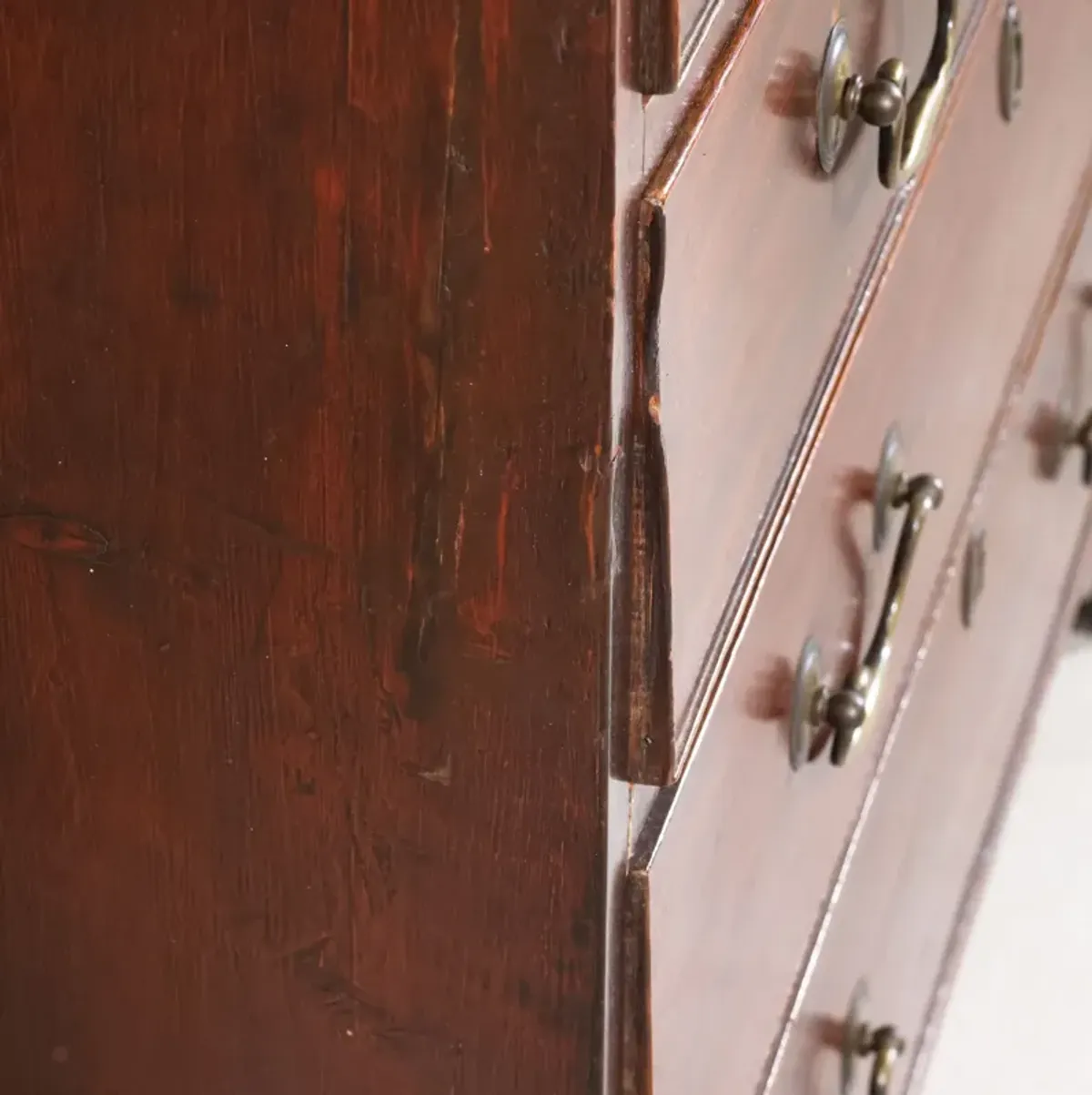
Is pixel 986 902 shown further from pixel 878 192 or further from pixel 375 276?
pixel 375 276

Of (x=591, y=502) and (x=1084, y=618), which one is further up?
(x=591, y=502)

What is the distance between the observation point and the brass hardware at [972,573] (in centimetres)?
94

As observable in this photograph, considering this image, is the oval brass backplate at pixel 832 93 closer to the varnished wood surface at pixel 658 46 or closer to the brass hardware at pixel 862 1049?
the varnished wood surface at pixel 658 46

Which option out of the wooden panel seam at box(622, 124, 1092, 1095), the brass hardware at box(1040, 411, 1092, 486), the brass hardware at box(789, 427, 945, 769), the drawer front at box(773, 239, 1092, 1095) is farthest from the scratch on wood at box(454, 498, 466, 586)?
the brass hardware at box(1040, 411, 1092, 486)

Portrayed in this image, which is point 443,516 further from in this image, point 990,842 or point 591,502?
point 990,842

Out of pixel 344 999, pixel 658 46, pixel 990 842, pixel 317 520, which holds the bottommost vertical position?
pixel 990 842

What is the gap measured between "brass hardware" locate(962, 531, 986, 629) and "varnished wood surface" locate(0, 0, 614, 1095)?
558 millimetres

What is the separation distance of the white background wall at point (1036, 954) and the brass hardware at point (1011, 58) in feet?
2.88

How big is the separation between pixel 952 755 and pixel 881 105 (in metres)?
0.66

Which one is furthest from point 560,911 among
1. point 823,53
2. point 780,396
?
point 823,53

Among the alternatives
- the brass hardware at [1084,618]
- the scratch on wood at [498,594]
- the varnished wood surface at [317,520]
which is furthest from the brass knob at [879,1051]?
the brass hardware at [1084,618]

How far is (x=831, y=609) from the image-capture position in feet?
2.06

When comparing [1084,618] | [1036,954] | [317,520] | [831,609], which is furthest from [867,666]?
[1084,618]

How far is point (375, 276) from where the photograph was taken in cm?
40
